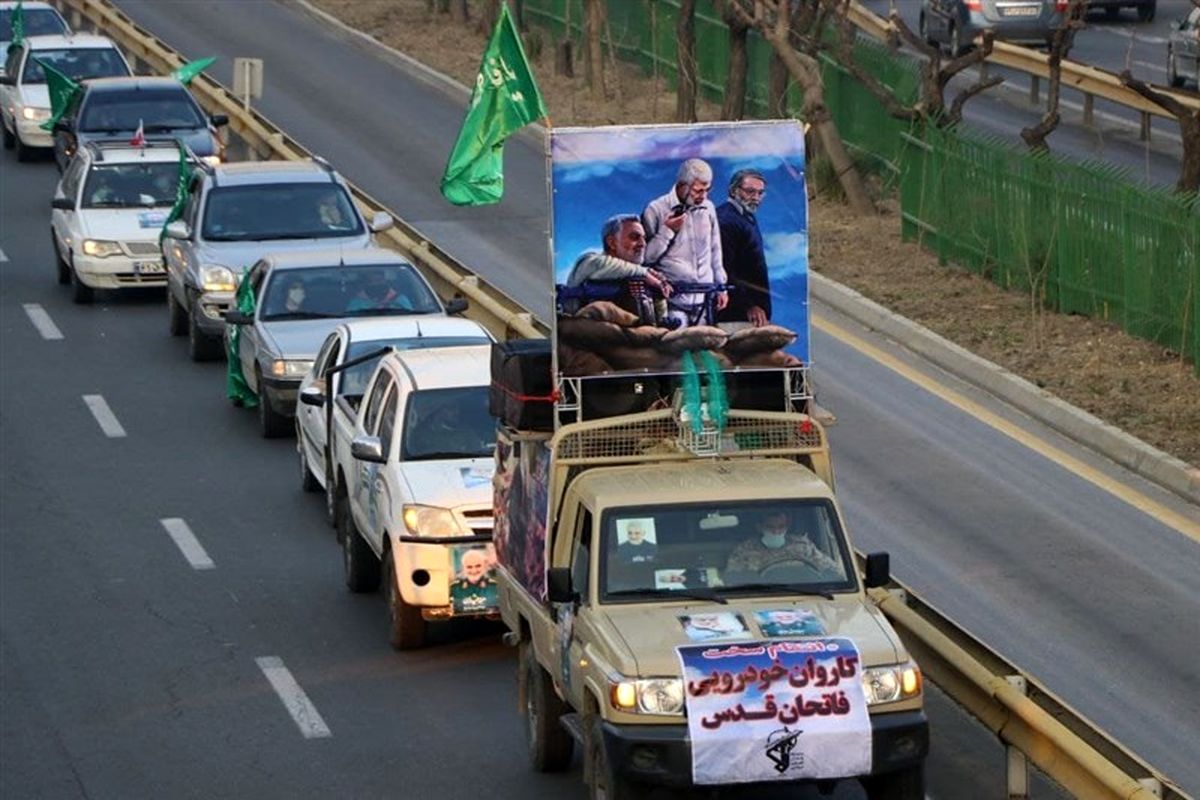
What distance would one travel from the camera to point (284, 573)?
18938 millimetres

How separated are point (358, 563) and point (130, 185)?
1317 cm

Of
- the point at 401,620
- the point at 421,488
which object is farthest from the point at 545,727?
the point at 421,488

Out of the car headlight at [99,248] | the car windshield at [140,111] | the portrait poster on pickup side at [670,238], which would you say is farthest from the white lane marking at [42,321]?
the portrait poster on pickup side at [670,238]

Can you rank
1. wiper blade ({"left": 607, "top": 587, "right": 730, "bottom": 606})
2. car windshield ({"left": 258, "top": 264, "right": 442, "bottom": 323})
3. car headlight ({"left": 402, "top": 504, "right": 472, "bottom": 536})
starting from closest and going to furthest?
wiper blade ({"left": 607, "top": 587, "right": 730, "bottom": 606}), car headlight ({"left": 402, "top": 504, "right": 472, "bottom": 536}), car windshield ({"left": 258, "top": 264, "right": 442, "bottom": 323})

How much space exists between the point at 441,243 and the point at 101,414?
8.19 m

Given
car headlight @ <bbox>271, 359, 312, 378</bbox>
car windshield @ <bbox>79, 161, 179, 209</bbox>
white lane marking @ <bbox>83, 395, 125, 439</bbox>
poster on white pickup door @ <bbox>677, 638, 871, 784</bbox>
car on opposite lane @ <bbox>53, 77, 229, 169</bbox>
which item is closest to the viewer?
poster on white pickup door @ <bbox>677, 638, 871, 784</bbox>

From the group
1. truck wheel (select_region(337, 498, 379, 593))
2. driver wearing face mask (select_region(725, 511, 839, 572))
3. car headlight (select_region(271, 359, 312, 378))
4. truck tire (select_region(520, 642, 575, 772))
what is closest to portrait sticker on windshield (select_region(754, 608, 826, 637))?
driver wearing face mask (select_region(725, 511, 839, 572))

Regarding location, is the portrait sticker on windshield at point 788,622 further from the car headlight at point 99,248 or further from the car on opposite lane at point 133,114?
the car on opposite lane at point 133,114

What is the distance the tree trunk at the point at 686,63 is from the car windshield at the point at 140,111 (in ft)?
22.4

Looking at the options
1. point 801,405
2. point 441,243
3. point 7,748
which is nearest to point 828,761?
point 801,405

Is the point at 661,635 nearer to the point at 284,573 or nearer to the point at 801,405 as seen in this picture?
the point at 801,405

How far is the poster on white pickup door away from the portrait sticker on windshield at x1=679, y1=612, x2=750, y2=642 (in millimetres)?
275

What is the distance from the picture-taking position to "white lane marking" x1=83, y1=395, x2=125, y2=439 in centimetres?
2372

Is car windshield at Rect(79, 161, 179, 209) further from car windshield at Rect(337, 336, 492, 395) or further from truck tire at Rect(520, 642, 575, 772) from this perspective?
truck tire at Rect(520, 642, 575, 772)
